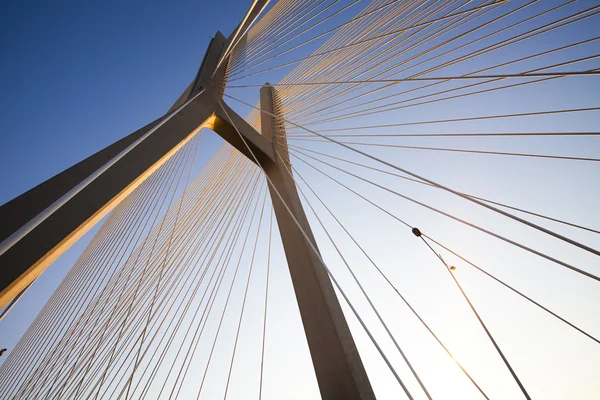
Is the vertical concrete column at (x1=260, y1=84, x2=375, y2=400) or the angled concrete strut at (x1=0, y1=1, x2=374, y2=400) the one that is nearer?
the angled concrete strut at (x1=0, y1=1, x2=374, y2=400)

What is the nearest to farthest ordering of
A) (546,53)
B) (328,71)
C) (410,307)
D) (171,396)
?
(546,53) < (410,307) < (171,396) < (328,71)

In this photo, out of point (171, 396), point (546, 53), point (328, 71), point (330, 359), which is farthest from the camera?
point (328, 71)

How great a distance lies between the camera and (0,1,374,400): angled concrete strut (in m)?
0.98

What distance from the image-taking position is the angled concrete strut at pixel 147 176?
3.23 ft

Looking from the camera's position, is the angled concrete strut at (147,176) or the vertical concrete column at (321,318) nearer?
the angled concrete strut at (147,176)

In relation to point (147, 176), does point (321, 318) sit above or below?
below

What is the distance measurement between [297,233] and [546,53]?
1752mm

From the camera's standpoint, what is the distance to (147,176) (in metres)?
1.49

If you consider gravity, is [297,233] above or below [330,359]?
above

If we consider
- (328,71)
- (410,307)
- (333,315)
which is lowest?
(410,307)

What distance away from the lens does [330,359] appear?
1.61m

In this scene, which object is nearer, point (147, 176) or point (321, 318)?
point (147, 176)

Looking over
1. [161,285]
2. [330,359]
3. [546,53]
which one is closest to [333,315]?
[330,359]

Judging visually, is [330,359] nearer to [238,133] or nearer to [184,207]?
[238,133]
